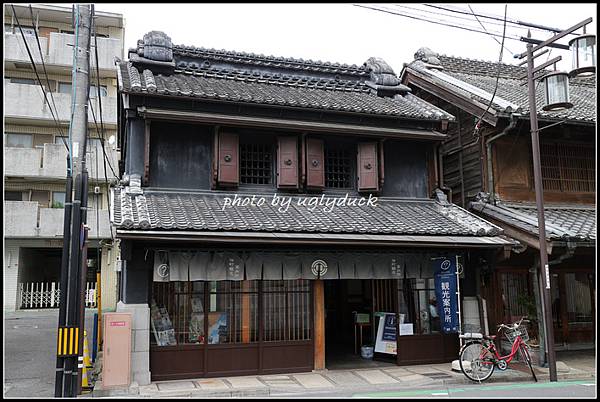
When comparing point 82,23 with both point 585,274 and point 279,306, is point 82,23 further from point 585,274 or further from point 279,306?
point 585,274

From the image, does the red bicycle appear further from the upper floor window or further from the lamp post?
the upper floor window

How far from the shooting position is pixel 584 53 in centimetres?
1148

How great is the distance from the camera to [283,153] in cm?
1440

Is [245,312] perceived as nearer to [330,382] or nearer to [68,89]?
[330,382]

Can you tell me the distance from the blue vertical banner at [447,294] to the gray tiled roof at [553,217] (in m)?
2.30

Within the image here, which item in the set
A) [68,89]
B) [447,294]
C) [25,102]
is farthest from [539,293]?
[68,89]

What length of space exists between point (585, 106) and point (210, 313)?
1377 centimetres

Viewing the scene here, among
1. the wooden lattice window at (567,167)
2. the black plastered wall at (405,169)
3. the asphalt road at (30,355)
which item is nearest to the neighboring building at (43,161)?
the asphalt road at (30,355)

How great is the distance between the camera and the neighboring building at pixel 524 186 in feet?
48.8

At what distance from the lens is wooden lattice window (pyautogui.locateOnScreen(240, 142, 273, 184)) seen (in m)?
14.7

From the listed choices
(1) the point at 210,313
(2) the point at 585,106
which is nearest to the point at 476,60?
(2) the point at 585,106

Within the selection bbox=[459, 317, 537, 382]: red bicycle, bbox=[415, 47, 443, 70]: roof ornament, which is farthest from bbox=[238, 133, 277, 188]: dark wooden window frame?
bbox=[415, 47, 443, 70]: roof ornament

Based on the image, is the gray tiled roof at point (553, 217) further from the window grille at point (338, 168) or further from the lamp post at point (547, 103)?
the window grille at point (338, 168)

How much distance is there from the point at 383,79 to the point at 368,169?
4.49m
